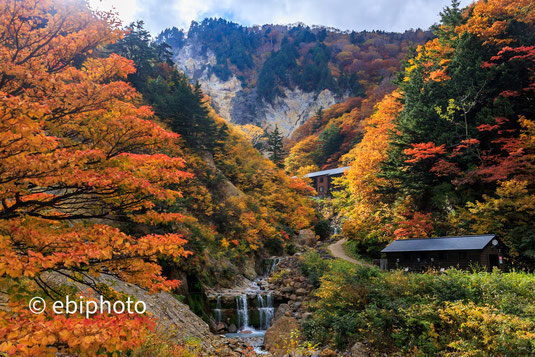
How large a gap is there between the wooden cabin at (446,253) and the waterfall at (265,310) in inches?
301

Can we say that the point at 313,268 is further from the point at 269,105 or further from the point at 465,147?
the point at 269,105

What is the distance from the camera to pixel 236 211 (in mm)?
25594

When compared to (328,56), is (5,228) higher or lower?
lower

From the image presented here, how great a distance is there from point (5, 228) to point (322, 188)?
165ft

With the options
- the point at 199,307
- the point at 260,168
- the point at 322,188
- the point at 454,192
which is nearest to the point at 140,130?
the point at 199,307

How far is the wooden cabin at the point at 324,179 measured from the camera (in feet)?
166

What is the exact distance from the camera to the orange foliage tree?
11.2 feet

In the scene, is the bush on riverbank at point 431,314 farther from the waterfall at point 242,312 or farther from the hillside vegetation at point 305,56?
the hillside vegetation at point 305,56

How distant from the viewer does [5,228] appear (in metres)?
4.22

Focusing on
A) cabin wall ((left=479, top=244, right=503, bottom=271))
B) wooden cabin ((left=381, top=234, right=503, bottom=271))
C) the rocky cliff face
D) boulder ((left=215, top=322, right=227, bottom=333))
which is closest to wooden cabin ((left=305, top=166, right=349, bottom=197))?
wooden cabin ((left=381, top=234, right=503, bottom=271))

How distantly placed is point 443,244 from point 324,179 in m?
36.4

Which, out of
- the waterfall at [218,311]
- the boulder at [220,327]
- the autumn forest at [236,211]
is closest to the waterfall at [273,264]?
the autumn forest at [236,211]

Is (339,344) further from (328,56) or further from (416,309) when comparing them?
(328,56)

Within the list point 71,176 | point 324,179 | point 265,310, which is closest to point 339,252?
point 265,310
